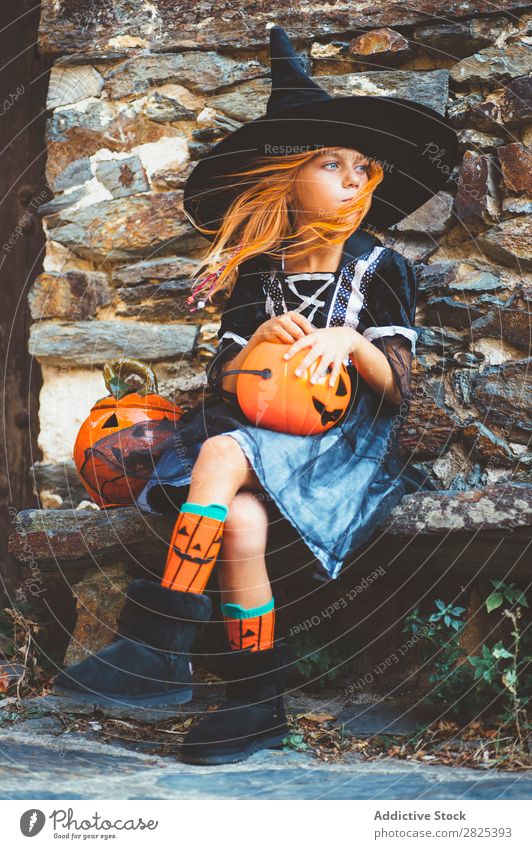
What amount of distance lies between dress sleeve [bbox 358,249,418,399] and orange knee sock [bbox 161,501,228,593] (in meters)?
0.56

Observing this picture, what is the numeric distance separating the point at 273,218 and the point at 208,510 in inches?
31.9

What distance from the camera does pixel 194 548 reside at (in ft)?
5.72

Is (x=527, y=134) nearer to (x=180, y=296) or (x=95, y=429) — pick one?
(x=180, y=296)

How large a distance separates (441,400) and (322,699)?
91 centimetres

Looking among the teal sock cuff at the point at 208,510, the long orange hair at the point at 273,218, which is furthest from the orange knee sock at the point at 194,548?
the long orange hair at the point at 273,218

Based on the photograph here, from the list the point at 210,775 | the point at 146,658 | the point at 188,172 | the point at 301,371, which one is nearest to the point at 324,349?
the point at 301,371

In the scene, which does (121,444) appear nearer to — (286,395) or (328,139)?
(286,395)

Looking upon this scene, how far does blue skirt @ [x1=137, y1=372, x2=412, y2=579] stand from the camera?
72.1 inches

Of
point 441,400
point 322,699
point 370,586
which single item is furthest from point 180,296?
point 322,699

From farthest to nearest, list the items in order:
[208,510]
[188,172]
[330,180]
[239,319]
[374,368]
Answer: [188,172], [239,319], [330,180], [374,368], [208,510]

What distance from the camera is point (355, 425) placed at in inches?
79.6

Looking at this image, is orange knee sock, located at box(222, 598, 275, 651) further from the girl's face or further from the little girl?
the girl's face

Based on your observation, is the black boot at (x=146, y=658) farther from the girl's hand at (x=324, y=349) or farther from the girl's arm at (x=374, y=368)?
the girl's arm at (x=374, y=368)

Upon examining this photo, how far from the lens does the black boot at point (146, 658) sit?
1609 mm
